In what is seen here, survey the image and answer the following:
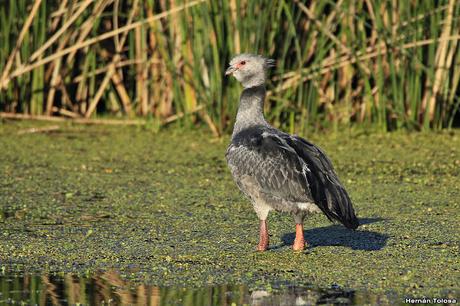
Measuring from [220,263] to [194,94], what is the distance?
4.28 meters

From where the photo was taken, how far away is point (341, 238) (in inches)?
226

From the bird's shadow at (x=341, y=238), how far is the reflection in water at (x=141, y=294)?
3.44 ft

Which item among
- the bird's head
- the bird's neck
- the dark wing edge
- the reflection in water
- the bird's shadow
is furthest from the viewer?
the bird's head

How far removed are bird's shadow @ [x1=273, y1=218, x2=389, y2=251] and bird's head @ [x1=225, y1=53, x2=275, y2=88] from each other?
914 millimetres

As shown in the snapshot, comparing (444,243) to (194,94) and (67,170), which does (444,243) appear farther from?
(194,94)

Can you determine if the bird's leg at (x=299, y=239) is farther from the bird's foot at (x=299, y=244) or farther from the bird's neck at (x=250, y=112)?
the bird's neck at (x=250, y=112)

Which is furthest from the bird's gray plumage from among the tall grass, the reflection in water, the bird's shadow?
the tall grass

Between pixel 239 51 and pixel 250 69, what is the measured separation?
261cm

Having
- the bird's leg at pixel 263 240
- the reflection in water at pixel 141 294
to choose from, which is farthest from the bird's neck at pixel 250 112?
the reflection in water at pixel 141 294

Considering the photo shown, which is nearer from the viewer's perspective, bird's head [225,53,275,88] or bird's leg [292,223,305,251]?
bird's leg [292,223,305,251]

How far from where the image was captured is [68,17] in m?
9.12

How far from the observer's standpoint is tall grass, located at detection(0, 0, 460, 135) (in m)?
8.59

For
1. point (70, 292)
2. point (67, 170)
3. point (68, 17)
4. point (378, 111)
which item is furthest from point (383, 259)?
point (68, 17)

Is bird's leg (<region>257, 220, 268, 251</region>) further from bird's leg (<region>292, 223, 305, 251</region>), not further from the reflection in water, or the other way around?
the reflection in water
